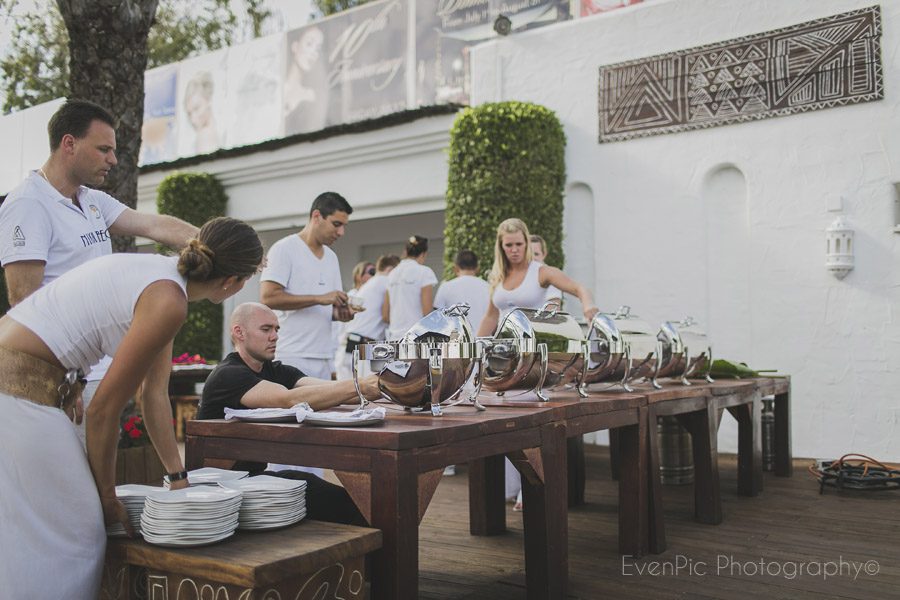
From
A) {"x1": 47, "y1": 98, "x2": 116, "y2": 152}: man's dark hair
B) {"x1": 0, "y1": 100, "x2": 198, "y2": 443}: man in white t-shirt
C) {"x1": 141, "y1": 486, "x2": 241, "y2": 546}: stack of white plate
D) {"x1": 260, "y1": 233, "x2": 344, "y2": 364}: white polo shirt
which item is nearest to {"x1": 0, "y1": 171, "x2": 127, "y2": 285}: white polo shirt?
{"x1": 0, "y1": 100, "x2": 198, "y2": 443}: man in white t-shirt

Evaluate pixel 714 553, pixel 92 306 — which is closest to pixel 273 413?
pixel 92 306

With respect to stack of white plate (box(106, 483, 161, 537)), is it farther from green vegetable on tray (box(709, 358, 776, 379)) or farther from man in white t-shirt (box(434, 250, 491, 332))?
green vegetable on tray (box(709, 358, 776, 379))

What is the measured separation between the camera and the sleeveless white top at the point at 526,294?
432 cm

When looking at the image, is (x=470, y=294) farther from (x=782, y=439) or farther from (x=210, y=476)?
(x=210, y=476)

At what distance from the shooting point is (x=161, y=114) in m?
14.1

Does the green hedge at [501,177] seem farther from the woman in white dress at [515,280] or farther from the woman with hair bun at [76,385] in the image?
the woman with hair bun at [76,385]

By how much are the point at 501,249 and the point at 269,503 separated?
2806 millimetres

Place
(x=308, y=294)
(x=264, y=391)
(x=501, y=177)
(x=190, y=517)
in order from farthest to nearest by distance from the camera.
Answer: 1. (x=501, y=177)
2. (x=308, y=294)
3. (x=264, y=391)
4. (x=190, y=517)

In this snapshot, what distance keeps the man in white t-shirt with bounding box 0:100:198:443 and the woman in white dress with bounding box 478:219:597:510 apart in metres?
2.09

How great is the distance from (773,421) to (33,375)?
4968mm

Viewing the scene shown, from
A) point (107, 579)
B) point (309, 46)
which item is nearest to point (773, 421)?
point (107, 579)

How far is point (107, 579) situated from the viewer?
190cm

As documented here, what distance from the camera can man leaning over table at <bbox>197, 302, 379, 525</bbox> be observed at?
7.94 ft

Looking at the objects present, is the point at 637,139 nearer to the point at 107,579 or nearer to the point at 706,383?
the point at 706,383
